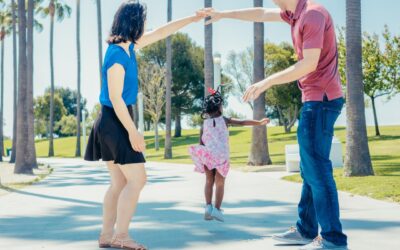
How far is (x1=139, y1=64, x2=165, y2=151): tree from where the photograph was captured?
2119 inches

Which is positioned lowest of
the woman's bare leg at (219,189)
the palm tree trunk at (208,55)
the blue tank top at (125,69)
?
the woman's bare leg at (219,189)

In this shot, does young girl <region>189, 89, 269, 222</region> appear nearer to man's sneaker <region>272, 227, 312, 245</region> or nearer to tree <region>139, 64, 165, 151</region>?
man's sneaker <region>272, 227, 312, 245</region>

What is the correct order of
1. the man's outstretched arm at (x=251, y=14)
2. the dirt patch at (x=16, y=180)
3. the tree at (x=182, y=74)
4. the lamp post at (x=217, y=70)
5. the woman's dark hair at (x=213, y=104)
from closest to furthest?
the man's outstretched arm at (x=251, y=14), the woman's dark hair at (x=213, y=104), the dirt patch at (x=16, y=180), the lamp post at (x=217, y=70), the tree at (x=182, y=74)

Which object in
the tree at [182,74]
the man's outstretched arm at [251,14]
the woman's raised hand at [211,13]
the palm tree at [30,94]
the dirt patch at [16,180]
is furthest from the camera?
the tree at [182,74]

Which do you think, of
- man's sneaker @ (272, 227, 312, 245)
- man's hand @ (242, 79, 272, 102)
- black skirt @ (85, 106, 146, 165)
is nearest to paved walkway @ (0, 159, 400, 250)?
man's sneaker @ (272, 227, 312, 245)

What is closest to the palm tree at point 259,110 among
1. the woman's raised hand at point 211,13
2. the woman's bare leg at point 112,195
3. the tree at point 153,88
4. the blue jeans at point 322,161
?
the woman's raised hand at point 211,13

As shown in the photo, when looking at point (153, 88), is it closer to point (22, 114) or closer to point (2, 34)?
point (2, 34)

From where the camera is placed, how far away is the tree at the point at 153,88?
53.8m

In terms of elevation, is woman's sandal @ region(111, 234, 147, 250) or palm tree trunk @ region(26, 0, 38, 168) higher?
palm tree trunk @ region(26, 0, 38, 168)

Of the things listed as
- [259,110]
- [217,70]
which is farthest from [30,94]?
[217,70]

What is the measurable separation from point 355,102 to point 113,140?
997cm

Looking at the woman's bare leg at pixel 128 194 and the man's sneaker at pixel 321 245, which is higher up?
the woman's bare leg at pixel 128 194

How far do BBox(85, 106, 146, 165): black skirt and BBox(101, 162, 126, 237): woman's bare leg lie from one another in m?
0.24

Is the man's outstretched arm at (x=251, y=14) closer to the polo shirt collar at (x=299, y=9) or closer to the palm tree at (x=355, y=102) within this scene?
the polo shirt collar at (x=299, y=9)
